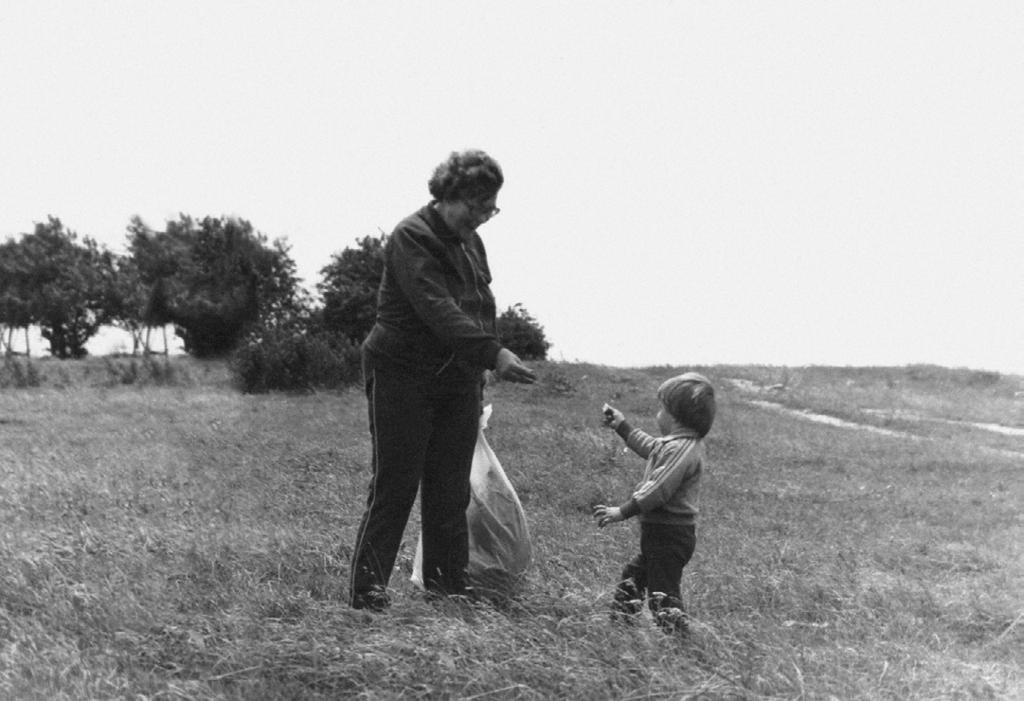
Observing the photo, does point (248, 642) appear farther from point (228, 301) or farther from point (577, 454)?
point (228, 301)

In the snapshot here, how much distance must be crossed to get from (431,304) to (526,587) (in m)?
1.57

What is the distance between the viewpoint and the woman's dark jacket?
13.8 ft

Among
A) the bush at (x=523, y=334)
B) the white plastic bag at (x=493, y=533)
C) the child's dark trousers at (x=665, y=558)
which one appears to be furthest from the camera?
the bush at (x=523, y=334)

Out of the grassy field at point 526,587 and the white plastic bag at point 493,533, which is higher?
the white plastic bag at point 493,533

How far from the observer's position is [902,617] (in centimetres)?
495

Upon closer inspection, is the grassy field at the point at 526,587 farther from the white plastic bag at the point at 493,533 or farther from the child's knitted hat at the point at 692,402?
the child's knitted hat at the point at 692,402

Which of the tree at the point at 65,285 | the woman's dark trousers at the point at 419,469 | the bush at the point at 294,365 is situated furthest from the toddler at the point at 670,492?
the tree at the point at 65,285

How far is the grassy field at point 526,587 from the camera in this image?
3518mm

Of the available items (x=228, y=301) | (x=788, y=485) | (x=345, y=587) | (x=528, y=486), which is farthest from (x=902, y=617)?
(x=228, y=301)

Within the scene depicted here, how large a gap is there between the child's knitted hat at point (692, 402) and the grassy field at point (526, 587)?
82cm

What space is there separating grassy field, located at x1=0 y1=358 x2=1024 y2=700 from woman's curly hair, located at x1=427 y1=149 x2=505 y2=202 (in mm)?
1803

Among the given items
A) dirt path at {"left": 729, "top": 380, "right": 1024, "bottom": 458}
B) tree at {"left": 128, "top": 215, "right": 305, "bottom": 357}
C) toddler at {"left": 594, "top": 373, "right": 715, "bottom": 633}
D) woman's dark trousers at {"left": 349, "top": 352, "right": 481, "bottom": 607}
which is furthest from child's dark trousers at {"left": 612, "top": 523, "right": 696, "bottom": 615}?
tree at {"left": 128, "top": 215, "right": 305, "bottom": 357}

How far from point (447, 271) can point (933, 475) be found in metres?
9.57

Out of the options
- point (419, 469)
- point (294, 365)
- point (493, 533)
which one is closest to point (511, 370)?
point (419, 469)
